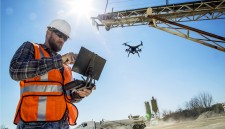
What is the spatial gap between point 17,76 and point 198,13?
11.0 m

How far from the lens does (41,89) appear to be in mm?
2332

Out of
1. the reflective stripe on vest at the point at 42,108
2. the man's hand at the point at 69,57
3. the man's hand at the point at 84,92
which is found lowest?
the reflective stripe on vest at the point at 42,108

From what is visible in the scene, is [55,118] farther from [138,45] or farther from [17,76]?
[138,45]

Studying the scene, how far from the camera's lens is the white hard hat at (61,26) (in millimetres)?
2791

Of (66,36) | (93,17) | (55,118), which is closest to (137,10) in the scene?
(93,17)

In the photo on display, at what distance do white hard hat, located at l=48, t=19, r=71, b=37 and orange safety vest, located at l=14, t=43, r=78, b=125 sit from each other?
1.29 ft

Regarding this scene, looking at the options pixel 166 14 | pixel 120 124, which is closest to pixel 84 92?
pixel 166 14

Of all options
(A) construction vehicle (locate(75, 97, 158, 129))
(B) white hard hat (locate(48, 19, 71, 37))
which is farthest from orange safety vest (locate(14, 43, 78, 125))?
(A) construction vehicle (locate(75, 97, 158, 129))

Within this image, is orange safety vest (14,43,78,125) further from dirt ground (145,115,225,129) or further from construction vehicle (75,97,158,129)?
construction vehicle (75,97,158,129)

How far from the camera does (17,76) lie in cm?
222

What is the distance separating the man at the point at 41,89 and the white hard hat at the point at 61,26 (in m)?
0.33

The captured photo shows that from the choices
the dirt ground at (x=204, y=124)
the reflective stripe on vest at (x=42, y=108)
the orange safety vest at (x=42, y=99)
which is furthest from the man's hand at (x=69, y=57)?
the dirt ground at (x=204, y=124)

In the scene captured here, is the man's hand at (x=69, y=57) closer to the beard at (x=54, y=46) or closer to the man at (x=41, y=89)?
the man at (x=41, y=89)

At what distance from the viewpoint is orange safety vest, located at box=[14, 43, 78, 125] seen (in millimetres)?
2229
